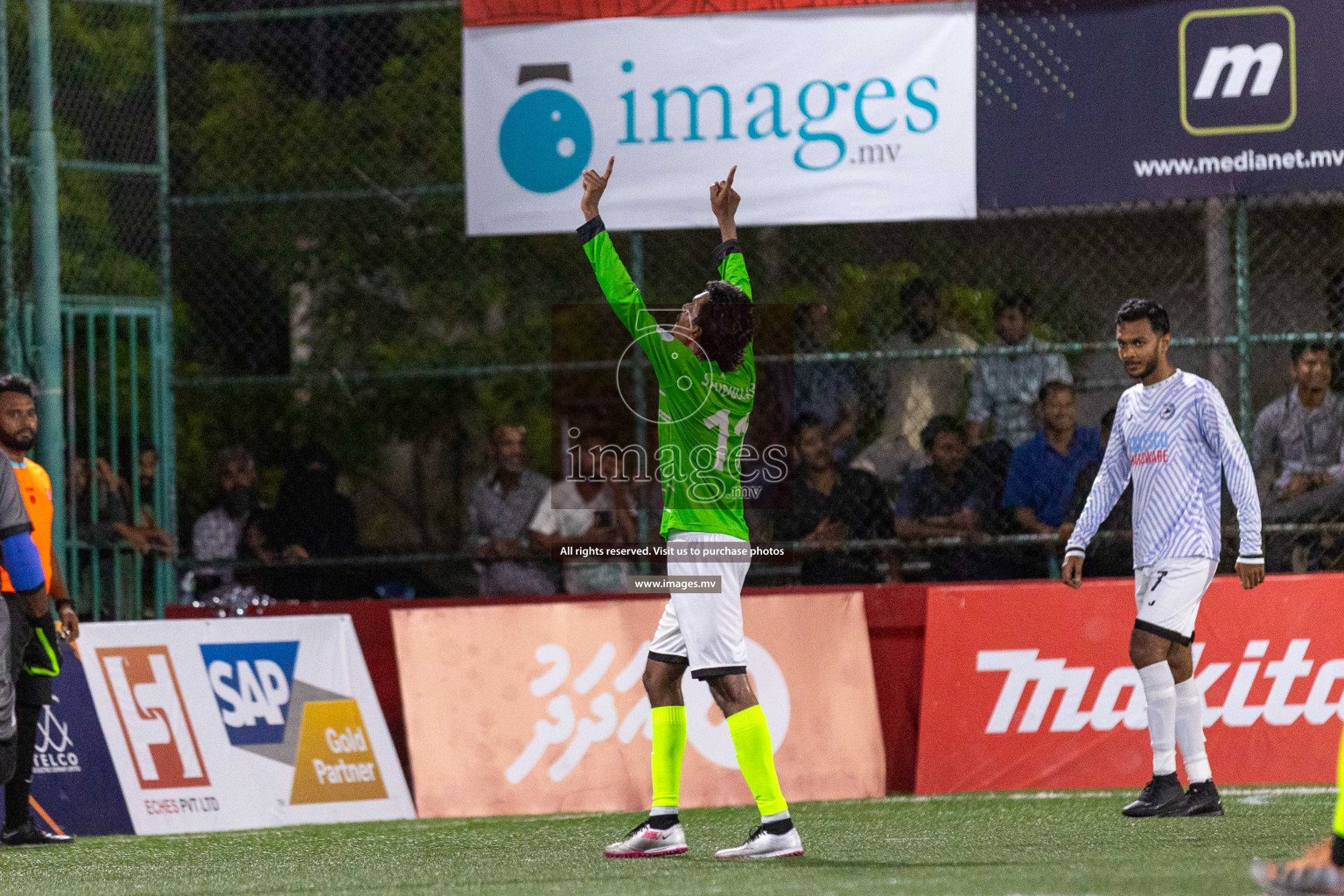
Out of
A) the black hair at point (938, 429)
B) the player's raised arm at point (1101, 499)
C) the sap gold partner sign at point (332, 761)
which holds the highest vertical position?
the black hair at point (938, 429)

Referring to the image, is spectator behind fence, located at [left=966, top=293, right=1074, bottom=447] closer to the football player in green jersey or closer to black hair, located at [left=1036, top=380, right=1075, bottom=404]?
black hair, located at [left=1036, top=380, right=1075, bottom=404]

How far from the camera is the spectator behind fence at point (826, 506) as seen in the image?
1070cm

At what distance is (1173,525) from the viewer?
8148 mm

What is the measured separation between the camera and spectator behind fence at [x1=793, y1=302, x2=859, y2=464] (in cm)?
1094

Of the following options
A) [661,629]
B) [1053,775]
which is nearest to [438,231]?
[1053,775]

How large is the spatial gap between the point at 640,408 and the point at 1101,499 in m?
3.41

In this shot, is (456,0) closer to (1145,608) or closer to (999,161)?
(999,161)

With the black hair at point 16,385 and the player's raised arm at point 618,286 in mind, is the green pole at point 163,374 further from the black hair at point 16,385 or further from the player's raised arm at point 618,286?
the player's raised arm at point 618,286

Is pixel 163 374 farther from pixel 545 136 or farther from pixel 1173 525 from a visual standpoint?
pixel 1173 525

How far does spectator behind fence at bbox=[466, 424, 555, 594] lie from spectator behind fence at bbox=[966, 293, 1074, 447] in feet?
8.31

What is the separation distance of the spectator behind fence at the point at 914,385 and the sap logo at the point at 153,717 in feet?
13.1

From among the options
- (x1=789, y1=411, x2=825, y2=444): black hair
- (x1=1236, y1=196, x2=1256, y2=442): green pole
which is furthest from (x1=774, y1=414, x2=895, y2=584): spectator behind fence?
(x1=1236, y1=196, x2=1256, y2=442): green pole

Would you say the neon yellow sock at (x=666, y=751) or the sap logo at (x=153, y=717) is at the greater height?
the neon yellow sock at (x=666, y=751)

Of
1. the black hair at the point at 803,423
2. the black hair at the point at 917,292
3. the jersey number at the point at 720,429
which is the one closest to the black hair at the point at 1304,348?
the black hair at the point at 917,292
